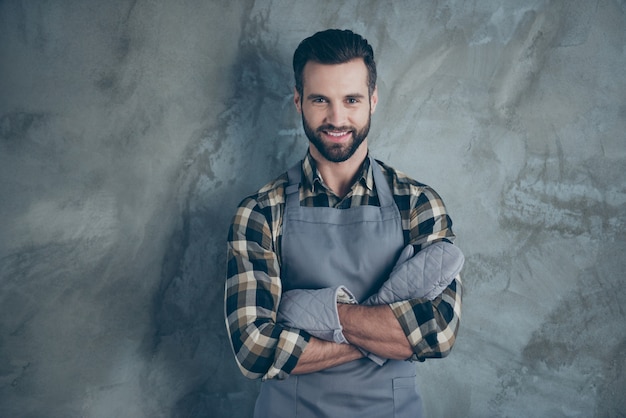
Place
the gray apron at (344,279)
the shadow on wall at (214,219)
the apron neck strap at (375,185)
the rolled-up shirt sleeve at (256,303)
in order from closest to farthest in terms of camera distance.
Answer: the rolled-up shirt sleeve at (256,303)
the gray apron at (344,279)
the apron neck strap at (375,185)
the shadow on wall at (214,219)

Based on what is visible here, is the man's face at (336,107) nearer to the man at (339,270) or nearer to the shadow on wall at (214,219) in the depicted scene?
the man at (339,270)

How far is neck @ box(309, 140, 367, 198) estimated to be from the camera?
1463mm

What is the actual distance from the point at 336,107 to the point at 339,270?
498 millimetres

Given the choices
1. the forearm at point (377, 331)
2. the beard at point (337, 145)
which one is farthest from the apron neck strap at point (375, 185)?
the forearm at point (377, 331)

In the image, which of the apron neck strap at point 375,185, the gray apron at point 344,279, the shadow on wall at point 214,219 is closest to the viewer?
the gray apron at point 344,279

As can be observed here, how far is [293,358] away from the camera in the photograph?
3.93 feet

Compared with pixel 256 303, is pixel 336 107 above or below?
above

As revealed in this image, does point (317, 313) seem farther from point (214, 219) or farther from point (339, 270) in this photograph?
point (214, 219)

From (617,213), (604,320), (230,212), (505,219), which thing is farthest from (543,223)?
(230,212)

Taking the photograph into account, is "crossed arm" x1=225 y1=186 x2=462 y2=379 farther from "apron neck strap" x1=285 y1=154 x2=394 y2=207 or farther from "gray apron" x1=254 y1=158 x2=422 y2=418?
"apron neck strap" x1=285 y1=154 x2=394 y2=207

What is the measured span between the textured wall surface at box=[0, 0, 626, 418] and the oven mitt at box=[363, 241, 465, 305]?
0.50 metres

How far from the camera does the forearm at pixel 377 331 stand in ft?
4.00

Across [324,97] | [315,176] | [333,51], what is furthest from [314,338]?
[333,51]

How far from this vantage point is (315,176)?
144cm
